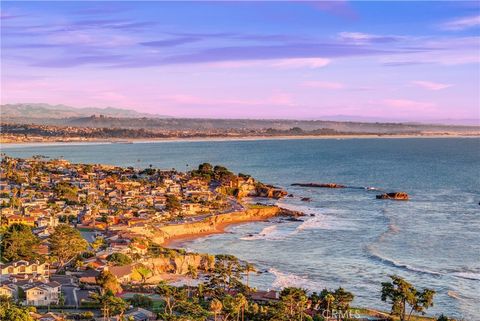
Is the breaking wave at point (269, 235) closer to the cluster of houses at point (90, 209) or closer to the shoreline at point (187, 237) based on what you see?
the shoreline at point (187, 237)

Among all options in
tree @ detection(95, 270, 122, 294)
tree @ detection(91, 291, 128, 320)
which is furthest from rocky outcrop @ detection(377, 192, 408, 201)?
tree @ detection(91, 291, 128, 320)

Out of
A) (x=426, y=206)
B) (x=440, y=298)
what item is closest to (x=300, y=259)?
(x=440, y=298)

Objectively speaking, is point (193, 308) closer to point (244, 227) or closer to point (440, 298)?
point (440, 298)

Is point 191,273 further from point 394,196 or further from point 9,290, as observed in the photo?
point 394,196

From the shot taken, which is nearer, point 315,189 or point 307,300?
point 307,300

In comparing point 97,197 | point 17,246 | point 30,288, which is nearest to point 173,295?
point 30,288

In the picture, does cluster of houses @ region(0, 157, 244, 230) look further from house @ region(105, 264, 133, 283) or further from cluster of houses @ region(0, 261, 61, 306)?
cluster of houses @ region(0, 261, 61, 306)

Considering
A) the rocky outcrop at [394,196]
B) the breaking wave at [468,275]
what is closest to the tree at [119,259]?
the breaking wave at [468,275]
